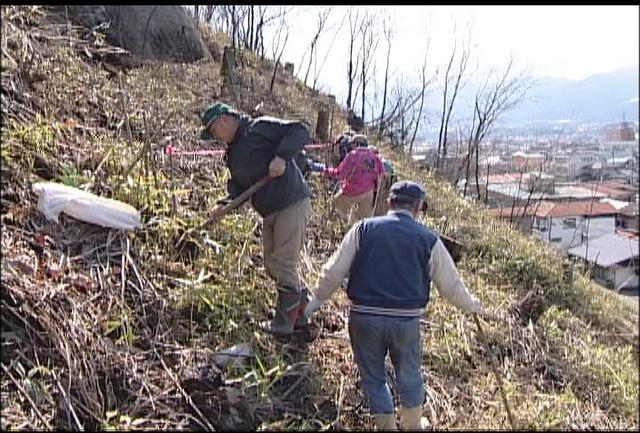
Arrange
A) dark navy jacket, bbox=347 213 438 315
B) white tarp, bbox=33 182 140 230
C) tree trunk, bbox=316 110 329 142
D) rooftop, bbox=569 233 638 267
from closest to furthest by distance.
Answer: dark navy jacket, bbox=347 213 438 315, white tarp, bbox=33 182 140 230, tree trunk, bbox=316 110 329 142, rooftop, bbox=569 233 638 267

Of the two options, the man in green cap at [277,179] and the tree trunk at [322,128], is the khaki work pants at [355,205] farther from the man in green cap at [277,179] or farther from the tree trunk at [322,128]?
the tree trunk at [322,128]

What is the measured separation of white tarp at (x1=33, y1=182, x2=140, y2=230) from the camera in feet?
13.6

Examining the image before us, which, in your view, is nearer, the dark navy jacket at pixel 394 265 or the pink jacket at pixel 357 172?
the dark navy jacket at pixel 394 265

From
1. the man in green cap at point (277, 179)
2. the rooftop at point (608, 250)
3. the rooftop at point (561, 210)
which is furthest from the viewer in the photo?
the rooftop at point (561, 210)

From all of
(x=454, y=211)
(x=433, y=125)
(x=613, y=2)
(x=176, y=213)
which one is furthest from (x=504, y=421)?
(x=433, y=125)

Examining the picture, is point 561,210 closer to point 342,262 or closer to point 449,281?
point 449,281

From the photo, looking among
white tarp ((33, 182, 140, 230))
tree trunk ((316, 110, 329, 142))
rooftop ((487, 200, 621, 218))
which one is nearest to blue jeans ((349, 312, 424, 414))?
white tarp ((33, 182, 140, 230))

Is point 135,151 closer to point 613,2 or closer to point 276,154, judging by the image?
point 276,154

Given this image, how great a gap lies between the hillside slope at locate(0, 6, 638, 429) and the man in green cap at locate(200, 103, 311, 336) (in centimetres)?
30

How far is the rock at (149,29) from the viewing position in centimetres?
812

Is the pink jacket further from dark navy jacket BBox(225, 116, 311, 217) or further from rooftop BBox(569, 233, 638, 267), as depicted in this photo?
rooftop BBox(569, 233, 638, 267)

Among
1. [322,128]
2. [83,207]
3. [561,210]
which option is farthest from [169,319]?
[561,210]

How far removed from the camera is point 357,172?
5.82 metres

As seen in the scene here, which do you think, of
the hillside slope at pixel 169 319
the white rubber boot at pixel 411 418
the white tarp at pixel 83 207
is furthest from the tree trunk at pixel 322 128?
the white rubber boot at pixel 411 418
